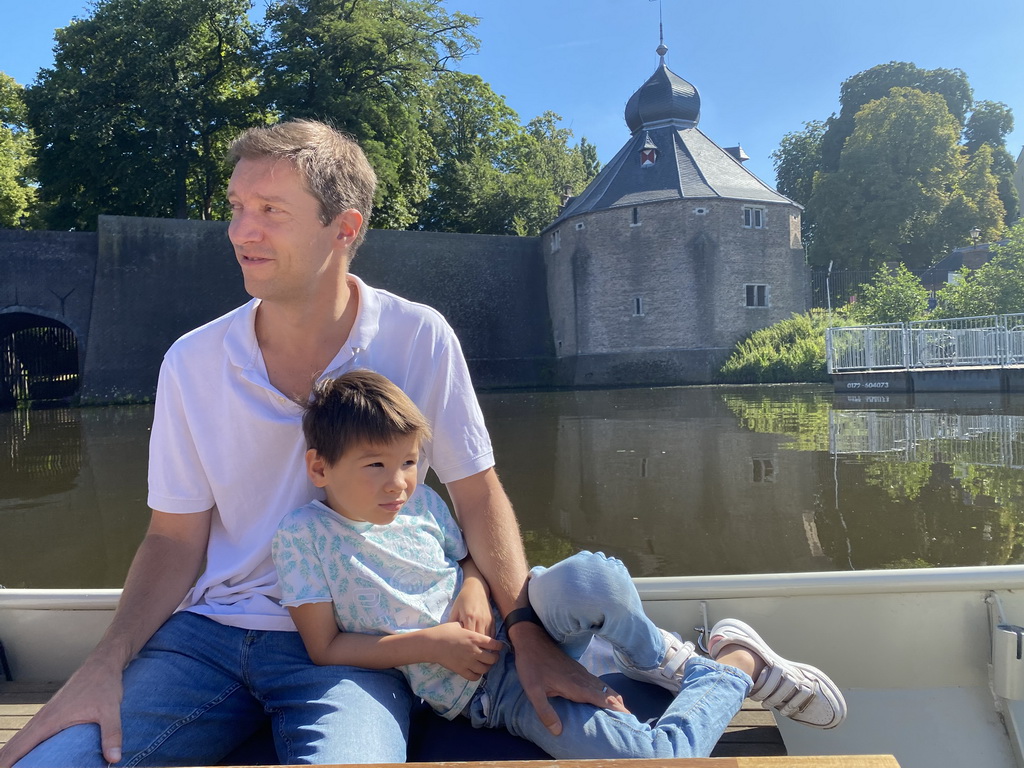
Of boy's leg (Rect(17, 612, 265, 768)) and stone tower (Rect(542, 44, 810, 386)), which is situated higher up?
stone tower (Rect(542, 44, 810, 386))

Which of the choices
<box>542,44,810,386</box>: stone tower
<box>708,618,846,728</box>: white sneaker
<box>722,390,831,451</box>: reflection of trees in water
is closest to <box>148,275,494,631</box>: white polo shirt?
<box>708,618,846,728</box>: white sneaker

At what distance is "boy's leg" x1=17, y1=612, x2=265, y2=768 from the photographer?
4.02ft

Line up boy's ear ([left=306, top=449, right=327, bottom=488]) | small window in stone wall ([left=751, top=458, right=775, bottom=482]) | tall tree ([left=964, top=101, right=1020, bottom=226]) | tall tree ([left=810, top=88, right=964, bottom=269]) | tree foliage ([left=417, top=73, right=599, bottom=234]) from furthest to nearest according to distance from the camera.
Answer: tall tree ([left=964, top=101, right=1020, bottom=226]) < tree foliage ([left=417, top=73, right=599, bottom=234]) < tall tree ([left=810, top=88, right=964, bottom=269]) < small window in stone wall ([left=751, top=458, right=775, bottom=482]) < boy's ear ([left=306, top=449, right=327, bottom=488])

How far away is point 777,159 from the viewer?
38.8 m

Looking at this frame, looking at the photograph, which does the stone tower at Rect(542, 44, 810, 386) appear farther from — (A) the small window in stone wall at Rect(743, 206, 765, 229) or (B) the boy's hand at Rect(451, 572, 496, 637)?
(B) the boy's hand at Rect(451, 572, 496, 637)

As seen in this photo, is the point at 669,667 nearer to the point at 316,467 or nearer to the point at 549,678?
the point at 549,678

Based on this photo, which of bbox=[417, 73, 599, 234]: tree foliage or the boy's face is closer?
the boy's face

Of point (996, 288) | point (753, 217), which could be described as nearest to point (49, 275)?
point (753, 217)

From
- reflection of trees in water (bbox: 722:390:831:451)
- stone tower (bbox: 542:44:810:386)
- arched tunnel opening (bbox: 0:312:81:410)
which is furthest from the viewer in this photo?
stone tower (bbox: 542:44:810:386)

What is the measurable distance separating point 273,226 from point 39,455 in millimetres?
9447

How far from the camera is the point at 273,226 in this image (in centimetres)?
153

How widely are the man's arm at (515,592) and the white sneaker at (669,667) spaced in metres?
0.15

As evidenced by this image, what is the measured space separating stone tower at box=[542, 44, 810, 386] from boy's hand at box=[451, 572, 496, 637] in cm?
2265

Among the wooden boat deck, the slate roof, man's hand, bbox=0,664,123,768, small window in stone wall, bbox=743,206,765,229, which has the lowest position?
the wooden boat deck
